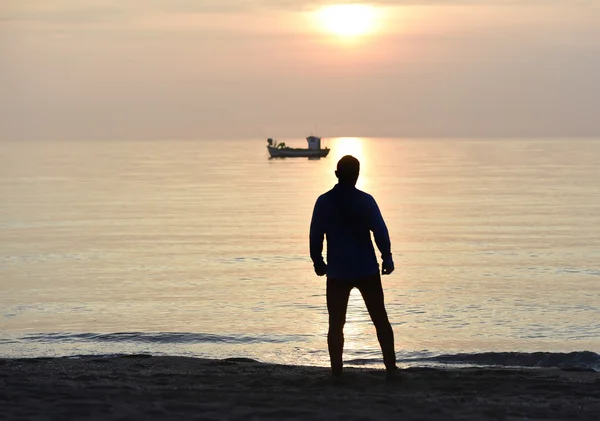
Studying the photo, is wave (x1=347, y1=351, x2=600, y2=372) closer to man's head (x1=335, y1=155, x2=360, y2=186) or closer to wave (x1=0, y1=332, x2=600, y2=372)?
wave (x1=0, y1=332, x2=600, y2=372)

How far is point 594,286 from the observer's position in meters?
22.3

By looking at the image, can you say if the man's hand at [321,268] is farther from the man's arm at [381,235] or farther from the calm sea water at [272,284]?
the calm sea water at [272,284]

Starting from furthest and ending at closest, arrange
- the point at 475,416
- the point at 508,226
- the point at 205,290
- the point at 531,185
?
the point at 531,185 < the point at 508,226 < the point at 205,290 < the point at 475,416

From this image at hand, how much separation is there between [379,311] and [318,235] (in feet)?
3.00

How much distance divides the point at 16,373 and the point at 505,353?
6810 millimetres

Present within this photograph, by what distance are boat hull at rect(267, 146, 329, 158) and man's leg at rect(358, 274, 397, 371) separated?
154 m

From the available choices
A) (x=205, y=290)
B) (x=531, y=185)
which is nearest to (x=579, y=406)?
(x=205, y=290)

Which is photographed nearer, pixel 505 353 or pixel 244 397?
pixel 244 397

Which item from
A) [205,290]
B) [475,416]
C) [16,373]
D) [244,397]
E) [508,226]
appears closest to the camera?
[475,416]

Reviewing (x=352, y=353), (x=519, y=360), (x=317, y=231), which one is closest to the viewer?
(x=317, y=231)

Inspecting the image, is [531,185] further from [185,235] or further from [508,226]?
[185,235]

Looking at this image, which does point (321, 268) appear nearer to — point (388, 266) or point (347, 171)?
point (388, 266)

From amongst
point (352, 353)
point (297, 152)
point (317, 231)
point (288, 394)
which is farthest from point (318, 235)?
point (297, 152)

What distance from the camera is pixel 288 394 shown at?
883 cm
